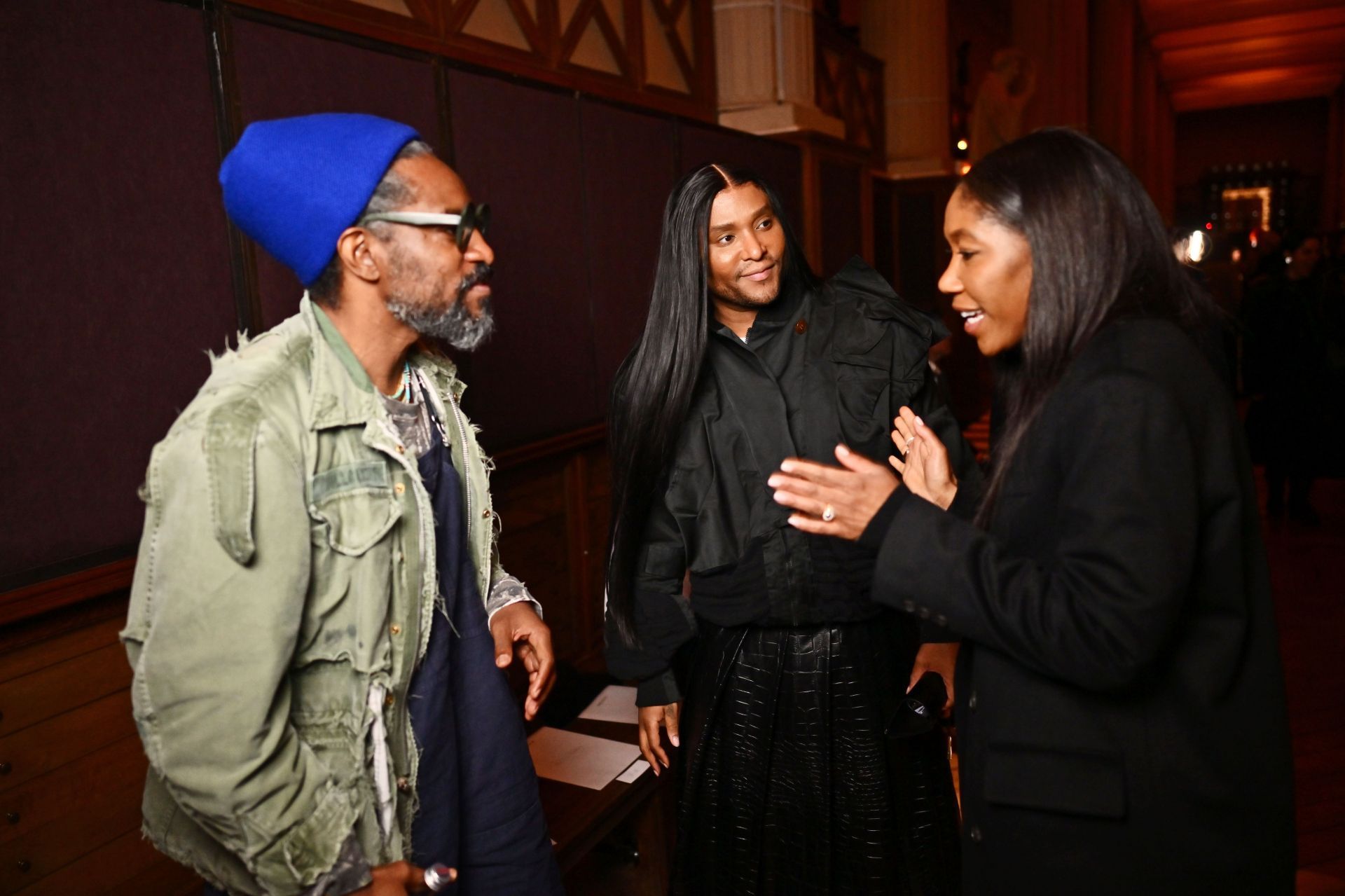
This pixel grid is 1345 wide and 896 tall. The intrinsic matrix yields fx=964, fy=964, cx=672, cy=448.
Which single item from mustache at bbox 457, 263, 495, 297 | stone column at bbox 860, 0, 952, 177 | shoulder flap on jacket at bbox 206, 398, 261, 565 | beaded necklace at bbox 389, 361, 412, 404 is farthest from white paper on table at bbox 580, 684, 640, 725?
stone column at bbox 860, 0, 952, 177

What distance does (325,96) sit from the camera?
280cm

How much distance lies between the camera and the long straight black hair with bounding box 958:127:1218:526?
1.27m

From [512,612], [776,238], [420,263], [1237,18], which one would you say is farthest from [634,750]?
[1237,18]

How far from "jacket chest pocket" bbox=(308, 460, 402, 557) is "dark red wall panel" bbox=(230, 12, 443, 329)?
1.31 meters

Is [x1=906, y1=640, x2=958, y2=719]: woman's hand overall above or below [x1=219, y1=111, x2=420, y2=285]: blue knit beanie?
below

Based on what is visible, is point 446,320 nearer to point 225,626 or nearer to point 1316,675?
point 225,626

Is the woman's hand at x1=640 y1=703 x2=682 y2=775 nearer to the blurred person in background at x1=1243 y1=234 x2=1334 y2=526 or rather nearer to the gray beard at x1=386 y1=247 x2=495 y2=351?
the gray beard at x1=386 y1=247 x2=495 y2=351

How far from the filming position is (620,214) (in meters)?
4.36

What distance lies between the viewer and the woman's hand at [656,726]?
2.23m

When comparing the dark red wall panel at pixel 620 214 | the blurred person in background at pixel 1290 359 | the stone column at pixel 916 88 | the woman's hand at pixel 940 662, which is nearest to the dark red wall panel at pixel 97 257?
the woman's hand at pixel 940 662

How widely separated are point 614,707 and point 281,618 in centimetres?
208

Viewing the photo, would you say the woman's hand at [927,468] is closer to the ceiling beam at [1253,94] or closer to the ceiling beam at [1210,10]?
the ceiling beam at [1210,10]

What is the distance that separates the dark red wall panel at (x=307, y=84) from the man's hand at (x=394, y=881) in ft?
5.25

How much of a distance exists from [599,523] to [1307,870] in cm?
285
